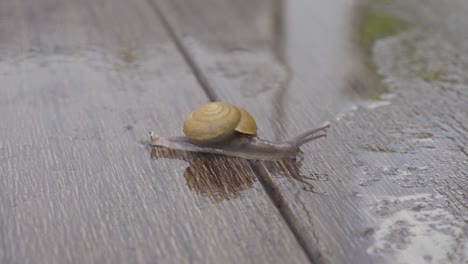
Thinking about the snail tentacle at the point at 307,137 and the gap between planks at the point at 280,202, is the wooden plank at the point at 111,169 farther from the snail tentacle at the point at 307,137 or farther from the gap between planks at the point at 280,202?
the snail tentacle at the point at 307,137

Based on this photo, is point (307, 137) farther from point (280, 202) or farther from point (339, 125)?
point (280, 202)

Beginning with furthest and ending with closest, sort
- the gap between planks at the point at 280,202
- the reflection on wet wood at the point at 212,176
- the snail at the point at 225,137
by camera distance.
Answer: the snail at the point at 225,137
the reflection on wet wood at the point at 212,176
the gap between planks at the point at 280,202

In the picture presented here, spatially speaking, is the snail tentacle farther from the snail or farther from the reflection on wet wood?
the reflection on wet wood

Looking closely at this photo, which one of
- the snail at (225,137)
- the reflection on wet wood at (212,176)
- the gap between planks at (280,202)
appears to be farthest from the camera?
the snail at (225,137)

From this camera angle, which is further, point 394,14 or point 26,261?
point 394,14

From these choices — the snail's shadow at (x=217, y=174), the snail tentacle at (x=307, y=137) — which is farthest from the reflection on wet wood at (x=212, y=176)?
the snail tentacle at (x=307, y=137)

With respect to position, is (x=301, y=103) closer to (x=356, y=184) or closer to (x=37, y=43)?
(x=356, y=184)

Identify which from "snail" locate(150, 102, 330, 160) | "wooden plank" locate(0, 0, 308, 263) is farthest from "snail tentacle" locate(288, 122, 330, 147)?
"wooden plank" locate(0, 0, 308, 263)

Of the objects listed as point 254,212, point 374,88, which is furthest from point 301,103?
point 254,212

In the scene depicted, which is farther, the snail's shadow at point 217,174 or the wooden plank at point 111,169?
the snail's shadow at point 217,174
